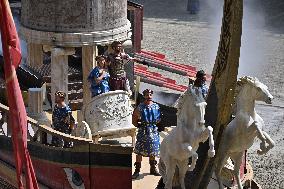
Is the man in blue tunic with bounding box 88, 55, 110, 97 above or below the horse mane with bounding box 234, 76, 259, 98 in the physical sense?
below

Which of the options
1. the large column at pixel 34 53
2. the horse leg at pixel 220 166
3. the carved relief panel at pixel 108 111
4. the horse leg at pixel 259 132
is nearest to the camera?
the horse leg at pixel 259 132

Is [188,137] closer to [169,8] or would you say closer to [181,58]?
[181,58]

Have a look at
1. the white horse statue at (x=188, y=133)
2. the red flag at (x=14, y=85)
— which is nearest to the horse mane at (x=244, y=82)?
the white horse statue at (x=188, y=133)

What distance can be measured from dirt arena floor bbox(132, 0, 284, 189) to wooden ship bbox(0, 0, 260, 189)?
2.92m

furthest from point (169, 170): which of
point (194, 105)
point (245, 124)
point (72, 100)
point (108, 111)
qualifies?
point (72, 100)

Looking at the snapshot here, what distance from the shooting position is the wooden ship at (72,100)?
29.7 feet

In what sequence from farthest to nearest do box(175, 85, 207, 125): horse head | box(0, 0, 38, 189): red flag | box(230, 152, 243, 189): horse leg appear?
box(230, 152, 243, 189): horse leg < box(175, 85, 207, 125): horse head < box(0, 0, 38, 189): red flag

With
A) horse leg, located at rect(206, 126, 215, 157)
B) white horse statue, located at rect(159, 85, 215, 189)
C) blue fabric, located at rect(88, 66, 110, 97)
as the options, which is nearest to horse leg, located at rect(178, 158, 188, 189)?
white horse statue, located at rect(159, 85, 215, 189)

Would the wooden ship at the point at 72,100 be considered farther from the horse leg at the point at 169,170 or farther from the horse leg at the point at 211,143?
the horse leg at the point at 211,143

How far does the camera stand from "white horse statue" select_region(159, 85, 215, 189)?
26.3 feet

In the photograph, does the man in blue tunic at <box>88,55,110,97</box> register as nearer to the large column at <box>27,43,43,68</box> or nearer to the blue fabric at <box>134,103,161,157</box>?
the blue fabric at <box>134,103,161,157</box>

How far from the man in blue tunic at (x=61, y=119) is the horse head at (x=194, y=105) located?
95.0 inches

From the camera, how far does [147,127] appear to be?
9695 millimetres

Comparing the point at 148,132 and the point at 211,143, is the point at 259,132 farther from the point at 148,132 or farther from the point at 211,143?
the point at 148,132
